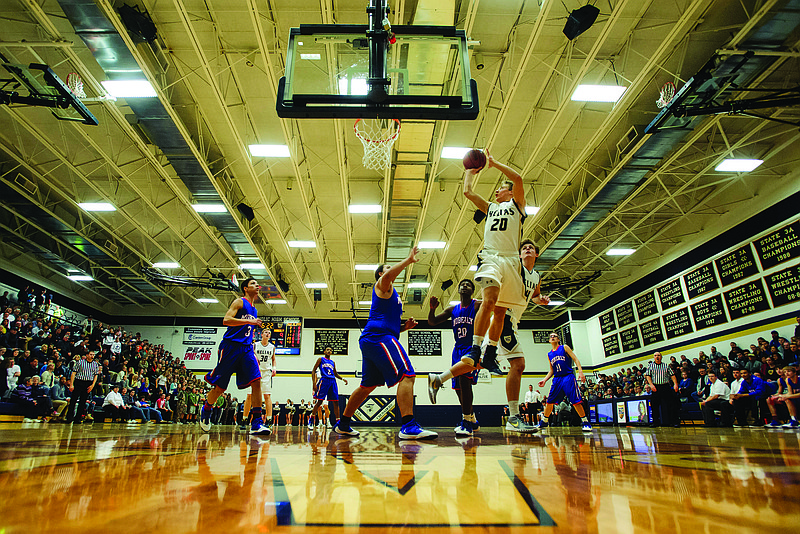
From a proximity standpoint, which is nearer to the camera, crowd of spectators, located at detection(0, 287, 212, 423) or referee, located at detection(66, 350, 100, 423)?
crowd of spectators, located at detection(0, 287, 212, 423)

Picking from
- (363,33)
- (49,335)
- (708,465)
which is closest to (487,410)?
(49,335)

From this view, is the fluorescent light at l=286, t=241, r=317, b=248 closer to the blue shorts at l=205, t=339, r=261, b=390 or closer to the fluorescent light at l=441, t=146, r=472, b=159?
the fluorescent light at l=441, t=146, r=472, b=159

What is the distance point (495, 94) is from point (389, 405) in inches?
632

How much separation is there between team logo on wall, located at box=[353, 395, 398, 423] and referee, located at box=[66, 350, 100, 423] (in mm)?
12167

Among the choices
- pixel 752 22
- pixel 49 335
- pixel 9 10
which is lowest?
pixel 49 335

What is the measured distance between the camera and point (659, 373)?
45.0ft

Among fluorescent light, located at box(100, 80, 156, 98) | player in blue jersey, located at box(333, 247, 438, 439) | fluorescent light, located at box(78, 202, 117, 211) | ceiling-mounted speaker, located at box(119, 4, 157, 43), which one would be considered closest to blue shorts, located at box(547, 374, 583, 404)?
player in blue jersey, located at box(333, 247, 438, 439)

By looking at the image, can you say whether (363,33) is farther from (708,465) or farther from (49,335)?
(49,335)

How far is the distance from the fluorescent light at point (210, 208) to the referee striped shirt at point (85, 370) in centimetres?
510

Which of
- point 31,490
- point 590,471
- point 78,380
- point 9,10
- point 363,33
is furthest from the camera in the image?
point 78,380

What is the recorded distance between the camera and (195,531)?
0.64 m

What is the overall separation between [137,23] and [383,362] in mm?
8601

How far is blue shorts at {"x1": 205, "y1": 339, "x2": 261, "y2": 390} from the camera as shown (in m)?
4.82

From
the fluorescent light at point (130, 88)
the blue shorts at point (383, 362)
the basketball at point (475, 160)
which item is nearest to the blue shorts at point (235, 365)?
the blue shorts at point (383, 362)
